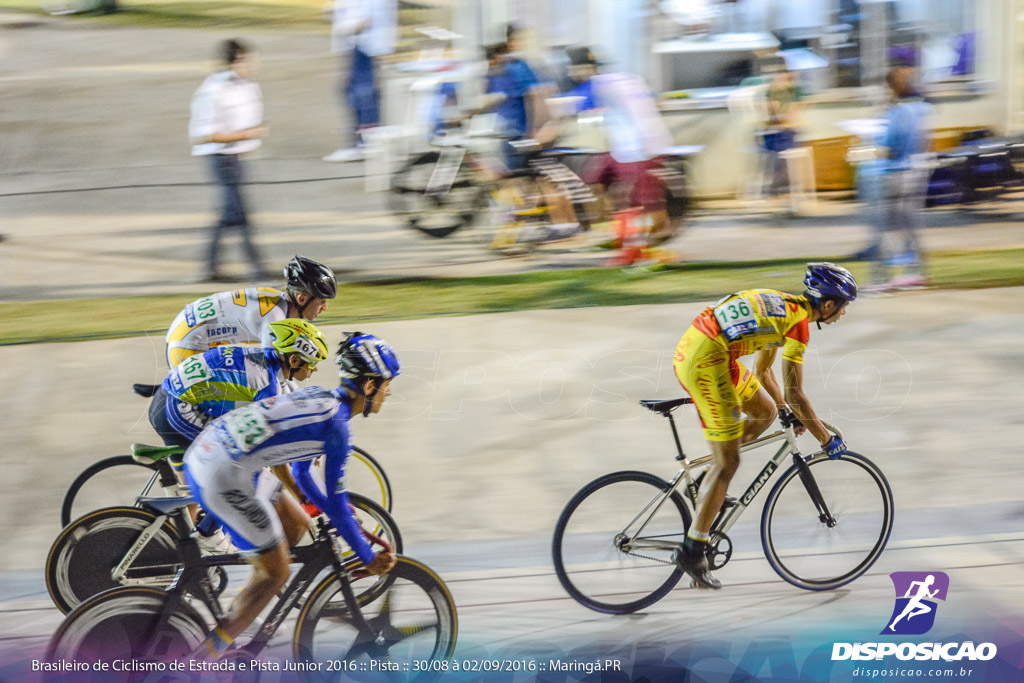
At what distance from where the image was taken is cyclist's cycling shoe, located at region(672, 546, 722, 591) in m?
4.62

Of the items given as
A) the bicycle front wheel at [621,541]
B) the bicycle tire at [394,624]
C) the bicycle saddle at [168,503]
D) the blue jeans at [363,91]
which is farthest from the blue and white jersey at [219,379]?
the blue jeans at [363,91]

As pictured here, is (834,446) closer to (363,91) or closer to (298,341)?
(298,341)

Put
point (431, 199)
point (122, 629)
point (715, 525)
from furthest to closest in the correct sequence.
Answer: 1. point (431, 199)
2. point (715, 525)
3. point (122, 629)

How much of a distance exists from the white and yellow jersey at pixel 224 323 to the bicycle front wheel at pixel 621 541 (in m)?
1.61

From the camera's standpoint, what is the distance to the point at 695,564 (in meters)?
4.62

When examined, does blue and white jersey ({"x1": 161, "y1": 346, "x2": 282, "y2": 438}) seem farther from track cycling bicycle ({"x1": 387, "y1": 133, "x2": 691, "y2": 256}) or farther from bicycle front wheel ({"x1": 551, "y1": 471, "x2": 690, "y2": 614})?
track cycling bicycle ({"x1": 387, "y1": 133, "x2": 691, "y2": 256})

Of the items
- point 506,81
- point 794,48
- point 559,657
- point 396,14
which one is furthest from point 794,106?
point 559,657

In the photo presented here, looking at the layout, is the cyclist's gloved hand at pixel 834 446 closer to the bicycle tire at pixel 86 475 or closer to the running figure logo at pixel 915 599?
the running figure logo at pixel 915 599

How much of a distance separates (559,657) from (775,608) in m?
1.01

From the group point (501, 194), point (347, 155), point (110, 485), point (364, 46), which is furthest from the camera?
point (347, 155)

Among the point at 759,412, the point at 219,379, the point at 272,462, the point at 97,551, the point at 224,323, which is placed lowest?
the point at 97,551

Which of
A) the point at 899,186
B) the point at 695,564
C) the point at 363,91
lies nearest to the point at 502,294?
the point at 899,186

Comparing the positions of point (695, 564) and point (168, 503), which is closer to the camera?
point (168, 503)

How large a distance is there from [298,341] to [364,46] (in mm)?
7647
